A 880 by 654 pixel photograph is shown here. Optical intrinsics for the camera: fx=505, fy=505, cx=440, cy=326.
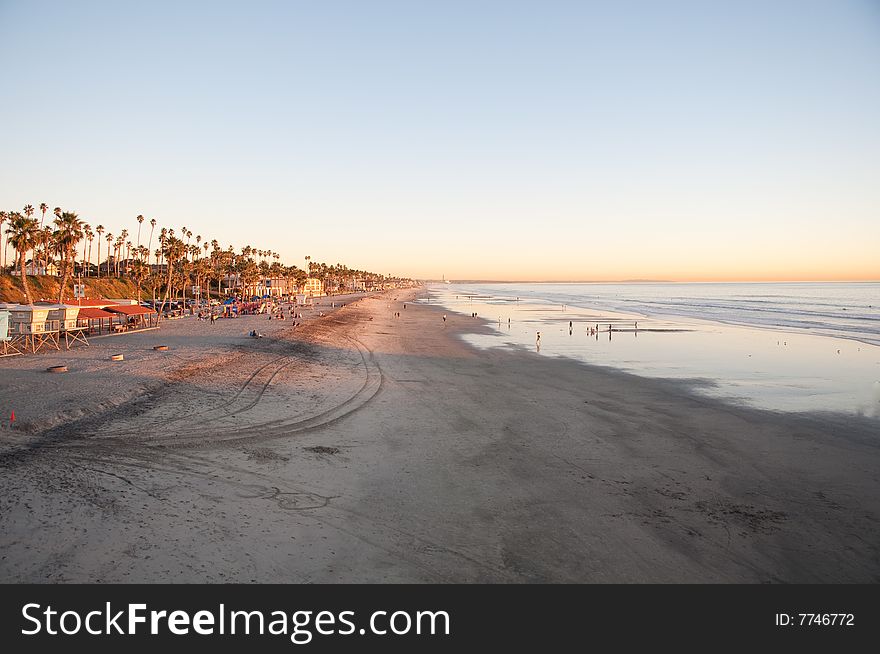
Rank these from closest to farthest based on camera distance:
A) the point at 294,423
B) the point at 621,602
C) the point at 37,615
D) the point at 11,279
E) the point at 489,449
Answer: the point at 37,615 < the point at 621,602 < the point at 489,449 < the point at 294,423 < the point at 11,279

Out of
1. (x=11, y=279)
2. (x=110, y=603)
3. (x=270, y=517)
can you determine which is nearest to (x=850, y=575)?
(x=270, y=517)

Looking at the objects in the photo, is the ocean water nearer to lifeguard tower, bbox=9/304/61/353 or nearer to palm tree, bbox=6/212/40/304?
lifeguard tower, bbox=9/304/61/353

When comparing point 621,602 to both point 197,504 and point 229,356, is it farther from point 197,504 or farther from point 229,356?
point 229,356

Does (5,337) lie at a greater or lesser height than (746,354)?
greater

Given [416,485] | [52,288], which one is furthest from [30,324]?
[52,288]

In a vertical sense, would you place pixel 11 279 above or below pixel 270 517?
above

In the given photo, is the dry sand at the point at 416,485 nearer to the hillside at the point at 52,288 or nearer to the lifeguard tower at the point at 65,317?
the lifeguard tower at the point at 65,317

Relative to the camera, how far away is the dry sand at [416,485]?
7.75 m

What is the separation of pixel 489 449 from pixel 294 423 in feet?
20.1

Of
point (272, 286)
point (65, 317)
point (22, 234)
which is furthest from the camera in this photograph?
point (272, 286)

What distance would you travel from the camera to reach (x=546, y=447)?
13953mm

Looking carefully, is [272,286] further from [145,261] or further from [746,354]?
[746,354]

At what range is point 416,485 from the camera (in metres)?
11.0

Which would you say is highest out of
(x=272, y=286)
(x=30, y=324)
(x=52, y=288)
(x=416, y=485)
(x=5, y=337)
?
(x=272, y=286)
